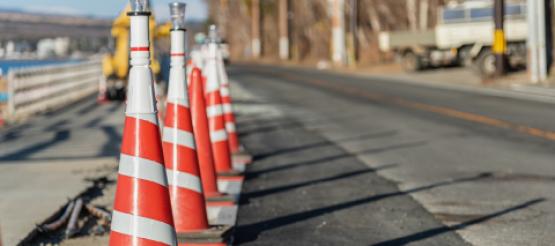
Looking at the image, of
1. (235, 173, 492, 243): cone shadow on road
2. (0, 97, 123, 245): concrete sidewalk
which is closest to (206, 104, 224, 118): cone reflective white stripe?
(0, 97, 123, 245): concrete sidewalk

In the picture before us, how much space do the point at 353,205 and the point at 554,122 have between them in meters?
9.34

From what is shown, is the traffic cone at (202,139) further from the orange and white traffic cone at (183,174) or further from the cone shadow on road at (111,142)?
the cone shadow on road at (111,142)

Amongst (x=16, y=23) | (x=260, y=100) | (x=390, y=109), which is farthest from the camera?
(x=16, y=23)

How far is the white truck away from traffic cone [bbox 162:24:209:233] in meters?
28.1

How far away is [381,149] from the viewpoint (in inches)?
501

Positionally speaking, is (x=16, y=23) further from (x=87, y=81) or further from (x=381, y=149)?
(x=381, y=149)

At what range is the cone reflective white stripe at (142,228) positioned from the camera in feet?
15.4

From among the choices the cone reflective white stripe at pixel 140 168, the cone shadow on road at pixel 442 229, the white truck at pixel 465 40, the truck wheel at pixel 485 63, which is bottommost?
the cone shadow on road at pixel 442 229

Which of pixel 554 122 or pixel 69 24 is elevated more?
pixel 69 24

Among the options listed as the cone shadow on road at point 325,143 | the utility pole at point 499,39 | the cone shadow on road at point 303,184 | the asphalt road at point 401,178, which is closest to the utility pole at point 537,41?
the utility pole at point 499,39

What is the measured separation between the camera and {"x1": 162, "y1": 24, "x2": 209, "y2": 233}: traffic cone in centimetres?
635

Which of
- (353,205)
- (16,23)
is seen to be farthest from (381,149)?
(16,23)

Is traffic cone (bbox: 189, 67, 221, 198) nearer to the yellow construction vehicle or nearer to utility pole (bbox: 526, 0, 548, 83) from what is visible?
the yellow construction vehicle

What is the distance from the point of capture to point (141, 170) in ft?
15.7
